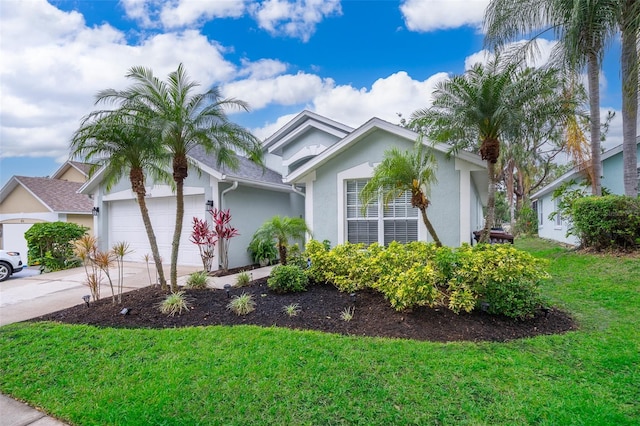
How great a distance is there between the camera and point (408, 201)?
976 centimetres

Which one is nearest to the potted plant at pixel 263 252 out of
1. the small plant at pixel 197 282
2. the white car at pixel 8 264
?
the small plant at pixel 197 282

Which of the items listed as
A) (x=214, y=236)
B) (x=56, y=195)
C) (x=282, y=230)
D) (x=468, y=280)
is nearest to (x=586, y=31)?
(x=468, y=280)

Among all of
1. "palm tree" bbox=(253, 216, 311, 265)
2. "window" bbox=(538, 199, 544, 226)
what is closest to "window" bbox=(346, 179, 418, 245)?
"palm tree" bbox=(253, 216, 311, 265)

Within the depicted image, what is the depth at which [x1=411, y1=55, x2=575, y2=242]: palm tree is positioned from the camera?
25.8 ft

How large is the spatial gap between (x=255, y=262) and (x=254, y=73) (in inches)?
320

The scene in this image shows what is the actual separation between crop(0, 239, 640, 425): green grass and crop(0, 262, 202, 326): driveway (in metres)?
1.86

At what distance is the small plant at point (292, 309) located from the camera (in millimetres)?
5879

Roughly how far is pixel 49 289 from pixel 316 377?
30.1ft

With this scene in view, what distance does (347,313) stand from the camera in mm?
5727

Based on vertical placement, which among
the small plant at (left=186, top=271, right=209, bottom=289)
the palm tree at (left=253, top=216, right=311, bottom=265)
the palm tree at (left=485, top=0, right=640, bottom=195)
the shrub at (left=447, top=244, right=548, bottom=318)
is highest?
the palm tree at (left=485, top=0, right=640, bottom=195)

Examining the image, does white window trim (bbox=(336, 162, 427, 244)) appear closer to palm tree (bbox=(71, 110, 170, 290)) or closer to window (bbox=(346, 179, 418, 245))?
window (bbox=(346, 179, 418, 245))

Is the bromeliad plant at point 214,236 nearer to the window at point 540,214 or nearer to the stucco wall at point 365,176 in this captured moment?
the stucco wall at point 365,176

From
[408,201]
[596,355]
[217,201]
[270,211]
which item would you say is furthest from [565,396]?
[270,211]

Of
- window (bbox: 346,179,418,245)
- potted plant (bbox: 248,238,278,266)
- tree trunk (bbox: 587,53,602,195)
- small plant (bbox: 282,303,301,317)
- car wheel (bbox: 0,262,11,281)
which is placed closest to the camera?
small plant (bbox: 282,303,301,317)
